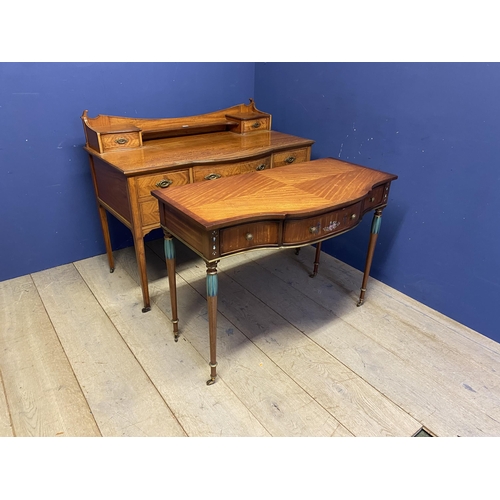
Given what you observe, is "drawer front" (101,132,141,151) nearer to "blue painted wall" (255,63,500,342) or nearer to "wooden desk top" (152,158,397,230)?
"wooden desk top" (152,158,397,230)

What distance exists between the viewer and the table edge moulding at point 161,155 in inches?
70.7

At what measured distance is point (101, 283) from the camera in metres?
2.29

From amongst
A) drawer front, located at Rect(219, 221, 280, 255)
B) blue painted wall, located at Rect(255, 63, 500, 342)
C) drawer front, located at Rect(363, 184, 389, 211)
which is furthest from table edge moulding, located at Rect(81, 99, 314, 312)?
drawer front, located at Rect(363, 184, 389, 211)

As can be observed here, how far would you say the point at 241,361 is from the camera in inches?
69.1

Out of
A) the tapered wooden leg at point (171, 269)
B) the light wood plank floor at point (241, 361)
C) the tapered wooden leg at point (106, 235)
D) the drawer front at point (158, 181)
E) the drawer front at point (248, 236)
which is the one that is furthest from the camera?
the tapered wooden leg at point (106, 235)

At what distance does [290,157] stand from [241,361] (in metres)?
1.16

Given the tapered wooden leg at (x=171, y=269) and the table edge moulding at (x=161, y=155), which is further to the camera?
the table edge moulding at (x=161, y=155)

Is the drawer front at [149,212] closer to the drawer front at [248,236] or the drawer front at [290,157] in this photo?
the drawer front at [248,236]

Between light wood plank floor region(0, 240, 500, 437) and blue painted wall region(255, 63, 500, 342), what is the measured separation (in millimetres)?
156

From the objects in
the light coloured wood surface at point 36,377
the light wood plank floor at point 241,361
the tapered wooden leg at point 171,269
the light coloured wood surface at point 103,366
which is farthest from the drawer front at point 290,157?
the light coloured wood surface at point 36,377

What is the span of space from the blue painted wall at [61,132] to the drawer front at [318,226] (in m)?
1.45

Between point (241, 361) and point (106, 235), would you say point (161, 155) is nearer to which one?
point (106, 235)

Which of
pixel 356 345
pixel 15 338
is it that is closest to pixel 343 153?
pixel 356 345

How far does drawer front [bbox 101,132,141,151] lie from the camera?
1.93m
